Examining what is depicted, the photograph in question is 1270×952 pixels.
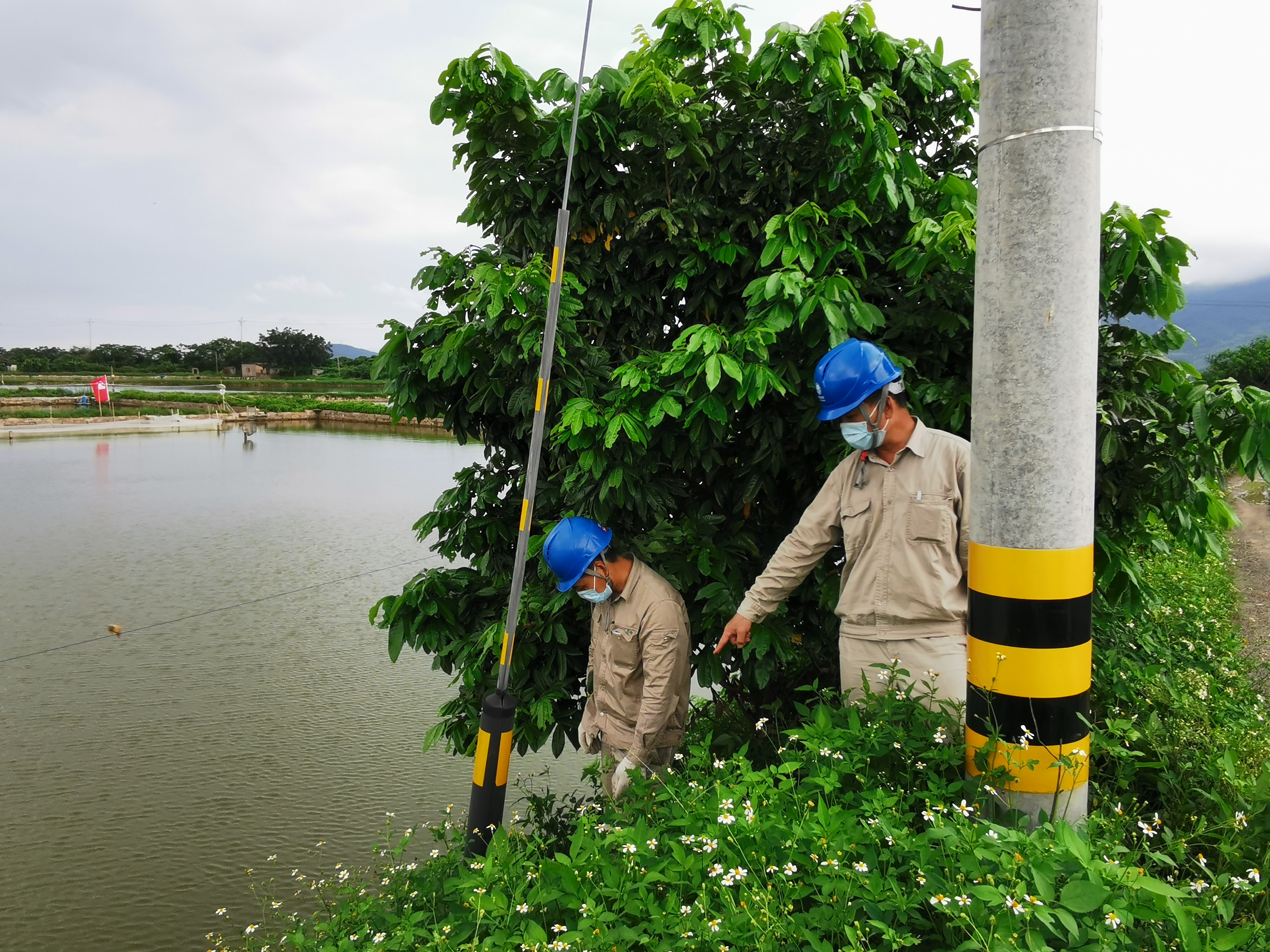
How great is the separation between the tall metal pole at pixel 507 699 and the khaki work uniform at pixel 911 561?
3.83 feet

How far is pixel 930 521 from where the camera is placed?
2.86 meters

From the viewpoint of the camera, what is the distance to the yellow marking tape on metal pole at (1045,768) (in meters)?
2.21

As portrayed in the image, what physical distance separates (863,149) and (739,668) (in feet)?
8.55

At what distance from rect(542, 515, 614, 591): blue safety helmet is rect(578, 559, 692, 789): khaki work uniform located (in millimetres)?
210

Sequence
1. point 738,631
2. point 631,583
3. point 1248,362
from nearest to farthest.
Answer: point 738,631, point 631,583, point 1248,362

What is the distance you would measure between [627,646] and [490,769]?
2.67ft

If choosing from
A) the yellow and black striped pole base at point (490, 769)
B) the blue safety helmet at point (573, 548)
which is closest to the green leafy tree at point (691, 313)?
the blue safety helmet at point (573, 548)

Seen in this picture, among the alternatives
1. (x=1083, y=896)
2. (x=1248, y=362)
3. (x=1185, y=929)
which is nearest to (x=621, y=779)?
(x=1083, y=896)

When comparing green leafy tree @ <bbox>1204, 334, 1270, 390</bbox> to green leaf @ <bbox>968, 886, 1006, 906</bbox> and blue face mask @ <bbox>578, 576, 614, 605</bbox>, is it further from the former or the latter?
green leaf @ <bbox>968, 886, 1006, 906</bbox>

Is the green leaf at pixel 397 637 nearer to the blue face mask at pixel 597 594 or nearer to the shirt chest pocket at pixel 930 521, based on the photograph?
the blue face mask at pixel 597 594

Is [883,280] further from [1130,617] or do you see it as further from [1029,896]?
[1029,896]

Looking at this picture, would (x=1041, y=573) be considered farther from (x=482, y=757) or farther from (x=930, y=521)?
(x=482, y=757)

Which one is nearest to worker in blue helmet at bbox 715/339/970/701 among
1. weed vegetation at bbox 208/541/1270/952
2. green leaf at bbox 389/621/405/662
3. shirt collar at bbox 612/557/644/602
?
weed vegetation at bbox 208/541/1270/952

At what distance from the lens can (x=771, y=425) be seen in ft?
13.3
